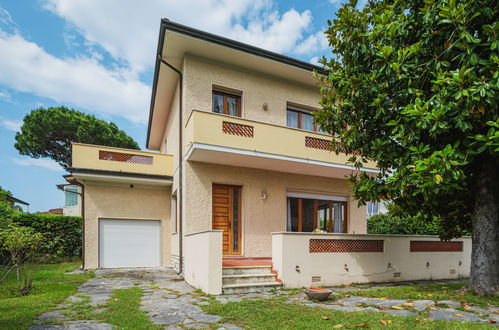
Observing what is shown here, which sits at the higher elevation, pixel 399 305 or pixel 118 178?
pixel 118 178

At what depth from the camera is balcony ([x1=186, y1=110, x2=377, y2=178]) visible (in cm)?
846

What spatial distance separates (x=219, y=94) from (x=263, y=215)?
453 centimetres

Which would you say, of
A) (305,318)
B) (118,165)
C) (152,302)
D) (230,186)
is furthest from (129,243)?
(305,318)

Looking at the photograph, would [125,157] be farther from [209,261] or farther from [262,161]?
[209,261]

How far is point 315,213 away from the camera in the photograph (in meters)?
11.5

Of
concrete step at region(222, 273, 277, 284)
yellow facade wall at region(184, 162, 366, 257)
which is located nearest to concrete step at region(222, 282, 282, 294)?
concrete step at region(222, 273, 277, 284)

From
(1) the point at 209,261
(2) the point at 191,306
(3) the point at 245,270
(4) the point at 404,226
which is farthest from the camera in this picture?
(4) the point at 404,226

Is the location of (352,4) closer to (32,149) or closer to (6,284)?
(6,284)

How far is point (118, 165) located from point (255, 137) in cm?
665

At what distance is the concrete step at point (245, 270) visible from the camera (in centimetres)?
728

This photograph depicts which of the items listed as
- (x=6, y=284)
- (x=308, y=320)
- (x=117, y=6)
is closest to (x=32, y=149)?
(x=6, y=284)

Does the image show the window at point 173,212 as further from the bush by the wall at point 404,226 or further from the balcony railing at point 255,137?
the bush by the wall at point 404,226

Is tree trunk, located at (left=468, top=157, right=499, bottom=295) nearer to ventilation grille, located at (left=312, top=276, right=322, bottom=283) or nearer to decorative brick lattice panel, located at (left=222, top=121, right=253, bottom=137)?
ventilation grille, located at (left=312, top=276, right=322, bottom=283)

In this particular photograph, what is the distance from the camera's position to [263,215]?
10352 millimetres
